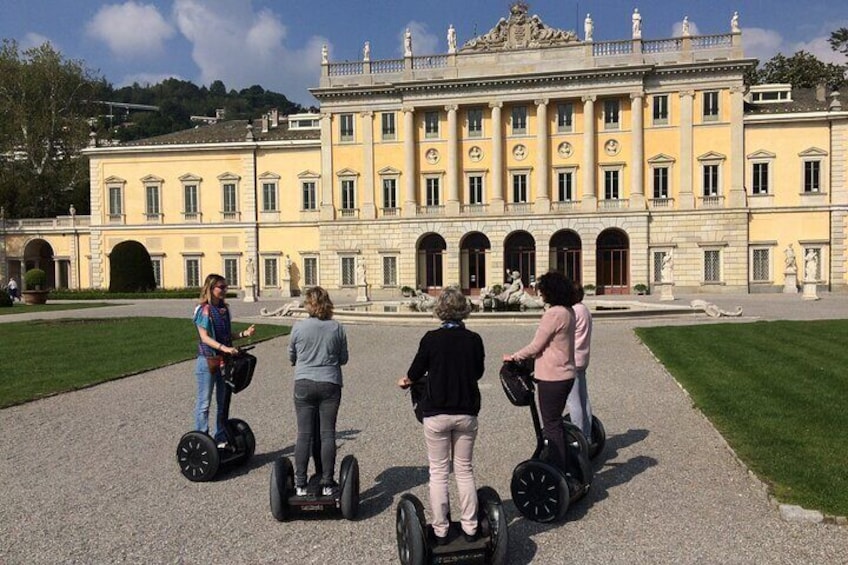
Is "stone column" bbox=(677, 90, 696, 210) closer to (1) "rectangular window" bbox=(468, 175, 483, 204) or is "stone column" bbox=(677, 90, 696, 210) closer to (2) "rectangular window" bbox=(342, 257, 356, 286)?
(1) "rectangular window" bbox=(468, 175, 483, 204)

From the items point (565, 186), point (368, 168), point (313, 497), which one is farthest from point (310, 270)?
point (313, 497)

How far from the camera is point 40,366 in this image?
15070 mm

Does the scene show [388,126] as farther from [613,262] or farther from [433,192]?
[613,262]

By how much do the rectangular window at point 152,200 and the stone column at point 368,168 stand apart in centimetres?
1576

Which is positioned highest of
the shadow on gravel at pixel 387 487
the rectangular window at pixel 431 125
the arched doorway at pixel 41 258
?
the rectangular window at pixel 431 125

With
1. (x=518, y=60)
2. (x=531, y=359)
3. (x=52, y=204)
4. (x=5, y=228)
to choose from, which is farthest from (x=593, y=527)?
(x=52, y=204)

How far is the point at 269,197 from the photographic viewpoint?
50781 mm

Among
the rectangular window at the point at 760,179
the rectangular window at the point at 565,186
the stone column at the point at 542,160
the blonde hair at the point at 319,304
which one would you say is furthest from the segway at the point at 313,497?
the rectangular window at the point at 760,179

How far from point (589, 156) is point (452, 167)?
9.10 meters

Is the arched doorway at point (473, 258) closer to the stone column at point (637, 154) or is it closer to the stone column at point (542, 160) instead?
the stone column at point (542, 160)

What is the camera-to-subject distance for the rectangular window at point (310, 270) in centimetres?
5022

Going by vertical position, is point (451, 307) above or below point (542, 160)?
below

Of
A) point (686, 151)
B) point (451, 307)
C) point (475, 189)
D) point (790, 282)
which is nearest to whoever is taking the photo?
point (451, 307)

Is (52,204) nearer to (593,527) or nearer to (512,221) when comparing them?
(512,221)
